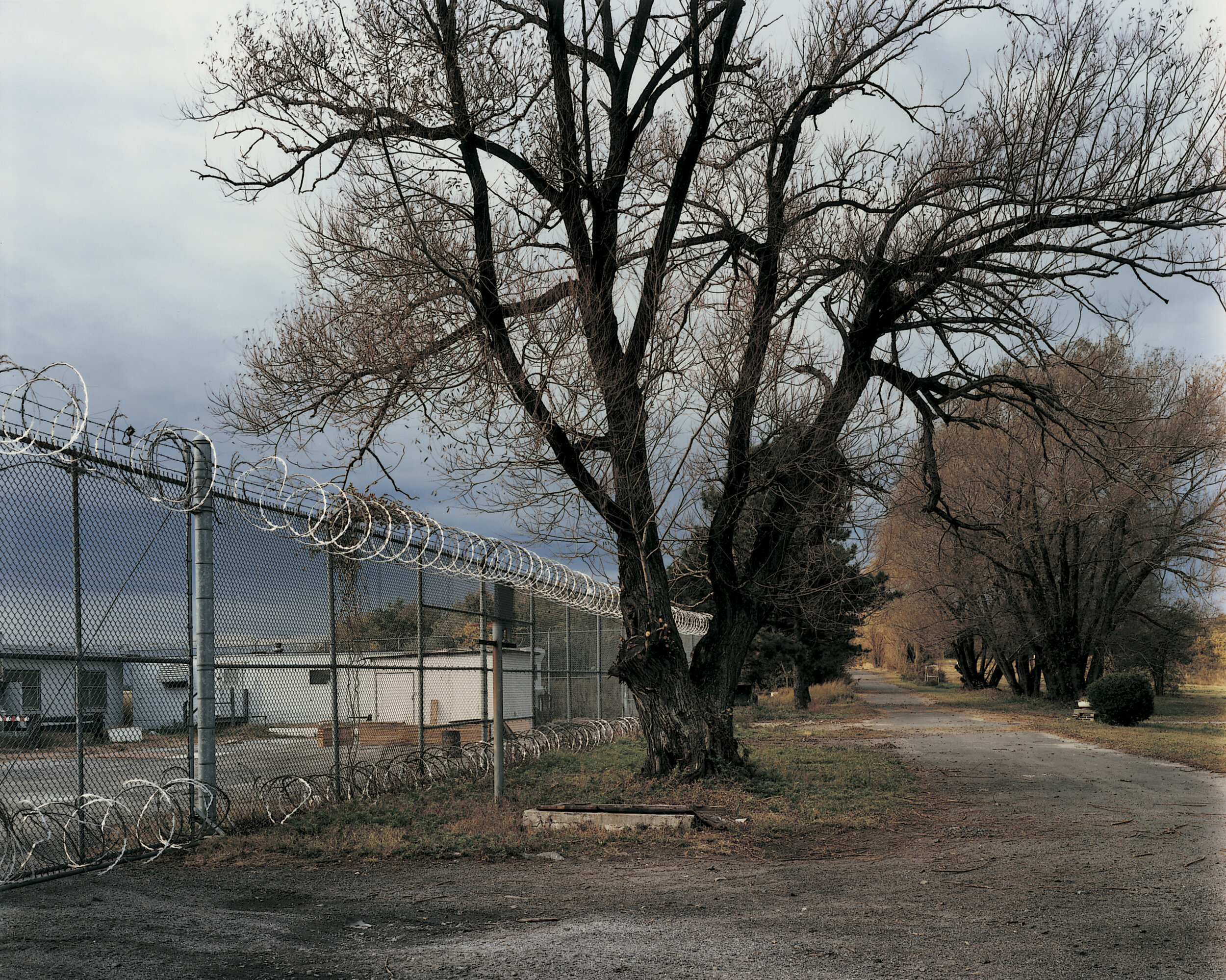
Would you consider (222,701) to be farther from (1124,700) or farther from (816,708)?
(816,708)

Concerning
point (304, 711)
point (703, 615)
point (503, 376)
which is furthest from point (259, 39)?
point (703, 615)

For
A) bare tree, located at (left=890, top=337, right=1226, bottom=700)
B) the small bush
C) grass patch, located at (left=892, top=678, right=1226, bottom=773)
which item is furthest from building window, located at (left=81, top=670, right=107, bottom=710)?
the small bush

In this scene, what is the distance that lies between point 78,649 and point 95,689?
0.92 meters

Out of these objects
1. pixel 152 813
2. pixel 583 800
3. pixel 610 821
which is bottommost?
pixel 583 800

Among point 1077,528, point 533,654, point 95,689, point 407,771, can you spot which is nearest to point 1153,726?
point 1077,528

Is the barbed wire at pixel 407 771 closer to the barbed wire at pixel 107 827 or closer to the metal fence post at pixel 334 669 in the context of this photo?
the metal fence post at pixel 334 669

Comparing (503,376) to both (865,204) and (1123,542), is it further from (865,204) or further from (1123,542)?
(1123,542)

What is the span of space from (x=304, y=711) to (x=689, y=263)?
7.59 meters

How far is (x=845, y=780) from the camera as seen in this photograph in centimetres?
1358

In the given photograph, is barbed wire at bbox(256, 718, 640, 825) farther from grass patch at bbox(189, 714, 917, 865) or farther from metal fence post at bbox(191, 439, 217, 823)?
metal fence post at bbox(191, 439, 217, 823)

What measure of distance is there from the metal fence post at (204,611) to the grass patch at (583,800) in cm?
71

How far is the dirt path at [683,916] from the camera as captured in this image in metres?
5.15

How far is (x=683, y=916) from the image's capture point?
20.5 feet

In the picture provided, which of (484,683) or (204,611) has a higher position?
(204,611)
